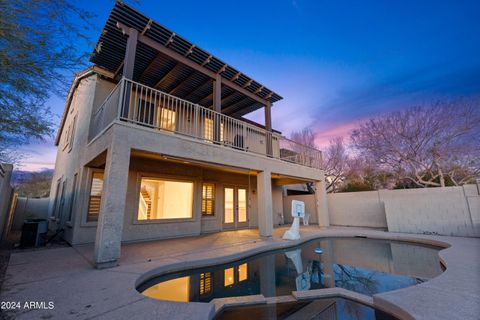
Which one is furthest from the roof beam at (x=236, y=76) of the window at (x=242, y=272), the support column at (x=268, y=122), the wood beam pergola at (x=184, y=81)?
the window at (x=242, y=272)

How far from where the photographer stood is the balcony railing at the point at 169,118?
4.81 metres

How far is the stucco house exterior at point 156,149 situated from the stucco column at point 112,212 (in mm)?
17

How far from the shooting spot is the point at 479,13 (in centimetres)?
679

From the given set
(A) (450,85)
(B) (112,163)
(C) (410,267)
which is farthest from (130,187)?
(A) (450,85)

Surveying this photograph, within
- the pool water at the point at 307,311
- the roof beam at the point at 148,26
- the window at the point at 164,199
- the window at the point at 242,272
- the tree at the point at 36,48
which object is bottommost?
the window at the point at 242,272

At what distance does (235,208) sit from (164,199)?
3.82 m

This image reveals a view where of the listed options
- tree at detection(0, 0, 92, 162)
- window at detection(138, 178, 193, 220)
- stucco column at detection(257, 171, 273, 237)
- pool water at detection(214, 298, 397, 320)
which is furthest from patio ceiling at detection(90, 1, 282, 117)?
pool water at detection(214, 298, 397, 320)

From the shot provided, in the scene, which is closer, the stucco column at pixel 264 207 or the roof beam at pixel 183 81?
the stucco column at pixel 264 207

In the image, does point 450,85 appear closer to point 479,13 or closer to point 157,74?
point 479,13

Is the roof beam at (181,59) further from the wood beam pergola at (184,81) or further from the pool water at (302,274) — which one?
the pool water at (302,274)

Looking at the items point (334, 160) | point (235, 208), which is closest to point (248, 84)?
point (235, 208)

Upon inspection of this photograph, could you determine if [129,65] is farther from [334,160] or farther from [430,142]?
[334,160]

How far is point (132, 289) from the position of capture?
291cm

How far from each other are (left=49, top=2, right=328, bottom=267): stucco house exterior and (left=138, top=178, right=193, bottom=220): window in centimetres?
4
